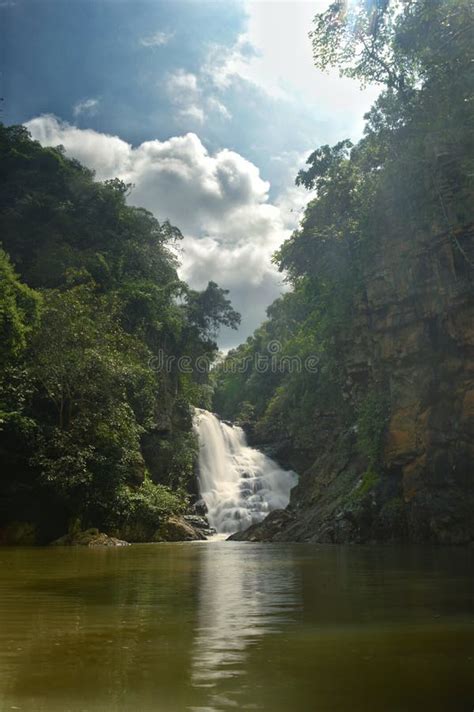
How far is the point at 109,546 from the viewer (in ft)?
66.6

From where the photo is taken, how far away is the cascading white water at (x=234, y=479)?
108ft

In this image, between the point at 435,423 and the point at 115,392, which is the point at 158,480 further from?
the point at 435,423

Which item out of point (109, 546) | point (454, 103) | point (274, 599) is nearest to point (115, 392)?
point (109, 546)

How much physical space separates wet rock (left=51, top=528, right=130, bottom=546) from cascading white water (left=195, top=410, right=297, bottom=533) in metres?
11.3

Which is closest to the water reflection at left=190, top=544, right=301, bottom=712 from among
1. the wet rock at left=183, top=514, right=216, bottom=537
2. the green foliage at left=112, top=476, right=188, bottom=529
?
the green foliage at left=112, top=476, right=188, bottom=529

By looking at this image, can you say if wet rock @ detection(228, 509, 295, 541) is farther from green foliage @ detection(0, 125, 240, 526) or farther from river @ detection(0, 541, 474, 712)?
river @ detection(0, 541, 474, 712)

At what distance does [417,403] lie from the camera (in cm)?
2117

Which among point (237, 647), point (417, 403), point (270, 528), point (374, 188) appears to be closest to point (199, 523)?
point (270, 528)

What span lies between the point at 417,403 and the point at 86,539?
1184 cm

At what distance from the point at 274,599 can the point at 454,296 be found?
15.8 m

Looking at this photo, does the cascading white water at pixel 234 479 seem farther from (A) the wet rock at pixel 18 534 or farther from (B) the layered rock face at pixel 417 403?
(A) the wet rock at pixel 18 534

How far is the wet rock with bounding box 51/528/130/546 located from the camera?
68.0ft

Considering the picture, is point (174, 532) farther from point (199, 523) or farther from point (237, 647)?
point (237, 647)

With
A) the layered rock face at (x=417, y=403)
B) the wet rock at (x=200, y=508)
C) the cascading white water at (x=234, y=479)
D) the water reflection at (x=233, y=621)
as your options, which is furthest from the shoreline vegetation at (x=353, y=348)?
the water reflection at (x=233, y=621)
